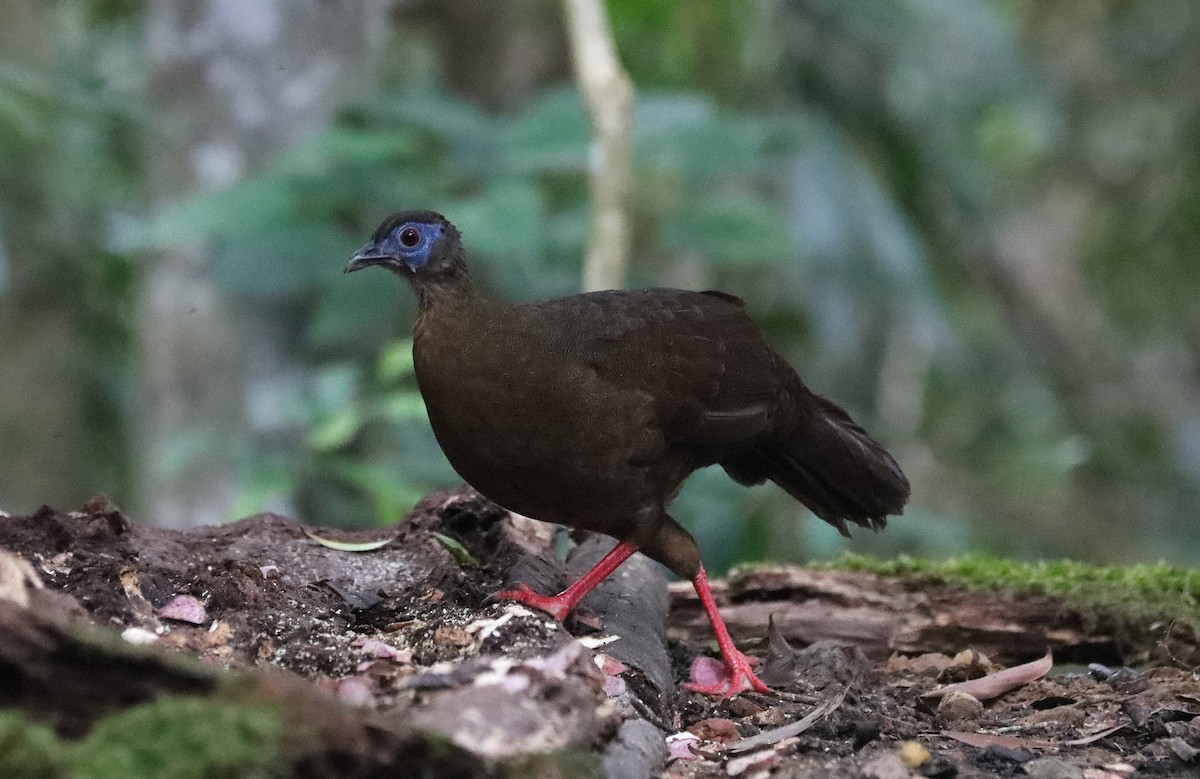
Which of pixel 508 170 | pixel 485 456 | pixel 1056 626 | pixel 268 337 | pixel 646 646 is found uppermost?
pixel 508 170

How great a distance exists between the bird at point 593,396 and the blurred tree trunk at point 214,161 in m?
3.04

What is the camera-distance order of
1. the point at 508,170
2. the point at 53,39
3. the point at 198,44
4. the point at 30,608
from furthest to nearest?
the point at 53,39 < the point at 198,44 < the point at 508,170 < the point at 30,608

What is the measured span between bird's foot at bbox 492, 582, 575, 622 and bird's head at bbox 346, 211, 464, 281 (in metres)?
1.00

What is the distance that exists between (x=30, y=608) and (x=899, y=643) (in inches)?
121

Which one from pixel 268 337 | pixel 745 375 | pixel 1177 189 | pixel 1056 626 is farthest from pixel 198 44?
pixel 1177 189

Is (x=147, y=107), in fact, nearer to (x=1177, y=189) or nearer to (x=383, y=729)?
(x=383, y=729)

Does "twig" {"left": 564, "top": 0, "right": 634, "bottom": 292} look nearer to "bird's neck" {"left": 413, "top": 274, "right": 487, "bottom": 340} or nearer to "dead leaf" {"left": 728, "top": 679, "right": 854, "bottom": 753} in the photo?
"bird's neck" {"left": 413, "top": 274, "right": 487, "bottom": 340}

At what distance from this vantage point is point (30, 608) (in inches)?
88.0

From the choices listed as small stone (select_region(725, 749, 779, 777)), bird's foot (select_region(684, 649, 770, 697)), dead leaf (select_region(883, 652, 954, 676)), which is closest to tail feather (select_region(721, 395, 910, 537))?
dead leaf (select_region(883, 652, 954, 676))

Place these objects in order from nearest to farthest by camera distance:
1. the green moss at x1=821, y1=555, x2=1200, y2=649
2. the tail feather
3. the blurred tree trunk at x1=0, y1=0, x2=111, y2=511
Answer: the green moss at x1=821, y1=555, x2=1200, y2=649
the tail feather
the blurred tree trunk at x1=0, y1=0, x2=111, y2=511

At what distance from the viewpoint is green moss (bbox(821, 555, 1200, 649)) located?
439cm

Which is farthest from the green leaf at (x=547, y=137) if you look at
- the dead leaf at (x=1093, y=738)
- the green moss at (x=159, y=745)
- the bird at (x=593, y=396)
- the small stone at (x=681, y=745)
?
the green moss at (x=159, y=745)

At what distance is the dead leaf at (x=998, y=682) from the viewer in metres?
3.87

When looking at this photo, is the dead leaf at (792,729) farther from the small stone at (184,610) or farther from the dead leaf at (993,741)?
the small stone at (184,610)
